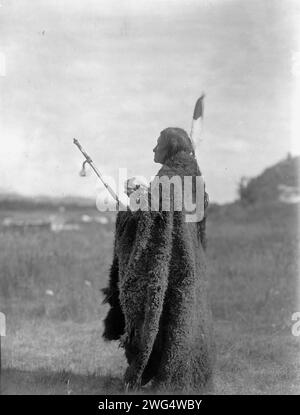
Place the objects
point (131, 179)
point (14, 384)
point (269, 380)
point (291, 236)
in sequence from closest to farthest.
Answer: point (131, 179)
point (14, 384)
point (269, 380)
point (291, 236)

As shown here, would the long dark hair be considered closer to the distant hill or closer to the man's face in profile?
the man's face in profile

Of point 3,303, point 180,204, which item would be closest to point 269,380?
point 180,204

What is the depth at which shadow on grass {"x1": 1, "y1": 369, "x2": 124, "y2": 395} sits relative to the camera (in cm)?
535

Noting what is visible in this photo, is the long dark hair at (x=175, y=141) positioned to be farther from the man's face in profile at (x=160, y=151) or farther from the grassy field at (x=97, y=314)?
the grassy field at (x=97, y=314)

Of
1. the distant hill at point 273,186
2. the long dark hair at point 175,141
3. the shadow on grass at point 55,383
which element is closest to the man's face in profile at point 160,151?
the long dark hair at point 175,141

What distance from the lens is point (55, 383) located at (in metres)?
5.78

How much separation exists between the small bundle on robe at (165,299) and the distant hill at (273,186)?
17.8 metres

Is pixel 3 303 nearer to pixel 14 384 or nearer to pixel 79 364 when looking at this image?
pixel 79 364

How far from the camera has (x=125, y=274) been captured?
509cm

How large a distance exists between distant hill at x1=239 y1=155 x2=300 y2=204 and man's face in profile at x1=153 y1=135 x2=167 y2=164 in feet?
57.9

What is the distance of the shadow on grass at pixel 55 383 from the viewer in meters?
5.35

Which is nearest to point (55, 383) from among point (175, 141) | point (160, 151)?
point (160, 151)

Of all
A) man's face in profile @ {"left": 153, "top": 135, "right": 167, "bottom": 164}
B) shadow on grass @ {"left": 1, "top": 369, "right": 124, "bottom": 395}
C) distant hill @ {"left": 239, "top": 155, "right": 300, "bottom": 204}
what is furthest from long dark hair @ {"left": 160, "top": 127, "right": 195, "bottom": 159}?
distant hill @ {"left": 239, "top": 155, "right": 300, "bottom": 204}

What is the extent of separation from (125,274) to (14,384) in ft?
4.74
